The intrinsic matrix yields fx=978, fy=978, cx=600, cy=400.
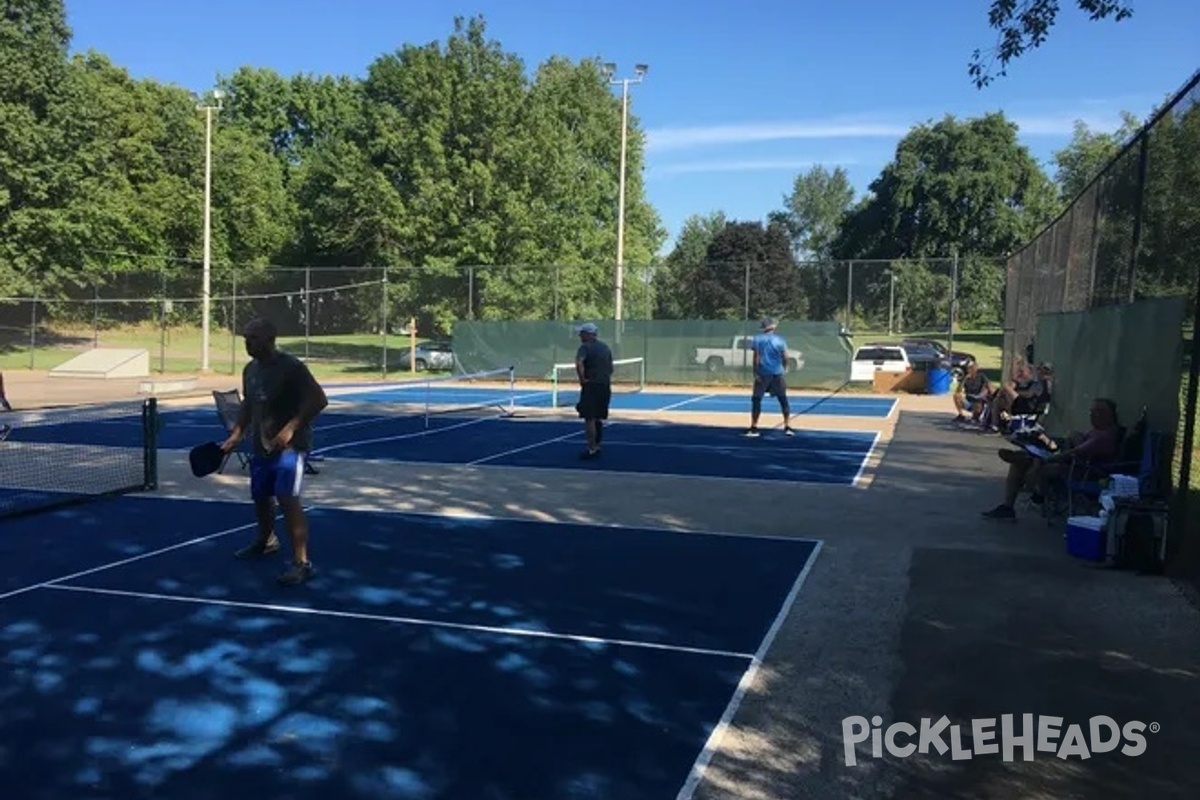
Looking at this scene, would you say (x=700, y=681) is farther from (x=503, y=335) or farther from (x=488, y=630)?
(x=503, y=335)

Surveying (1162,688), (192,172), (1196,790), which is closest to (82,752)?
(1196,790)

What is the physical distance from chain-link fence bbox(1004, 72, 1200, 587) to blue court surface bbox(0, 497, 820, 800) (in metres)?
2.77

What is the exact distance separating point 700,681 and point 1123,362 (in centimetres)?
616

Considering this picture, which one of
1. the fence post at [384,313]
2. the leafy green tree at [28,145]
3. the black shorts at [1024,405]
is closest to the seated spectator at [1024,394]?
the black shorts at [1024,405]

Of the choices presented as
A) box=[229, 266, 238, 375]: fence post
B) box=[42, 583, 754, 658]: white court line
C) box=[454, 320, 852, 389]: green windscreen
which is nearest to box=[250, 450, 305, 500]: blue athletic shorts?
box=[42, 583, 754, 658]: white court line

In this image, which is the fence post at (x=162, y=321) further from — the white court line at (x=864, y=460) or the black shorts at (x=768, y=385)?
the white court line at (x=864, y=460)

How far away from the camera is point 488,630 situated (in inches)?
223

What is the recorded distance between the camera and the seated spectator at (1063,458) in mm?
7895

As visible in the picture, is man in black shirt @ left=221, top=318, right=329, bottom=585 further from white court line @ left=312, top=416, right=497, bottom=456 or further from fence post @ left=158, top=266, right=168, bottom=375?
fence post @ left=158, top=266, right=168, bottom=375

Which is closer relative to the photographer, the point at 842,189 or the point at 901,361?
the point at 901,361

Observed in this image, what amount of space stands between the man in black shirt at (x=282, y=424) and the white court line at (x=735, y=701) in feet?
10.4

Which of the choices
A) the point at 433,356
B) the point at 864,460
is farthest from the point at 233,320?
the point at 864,460

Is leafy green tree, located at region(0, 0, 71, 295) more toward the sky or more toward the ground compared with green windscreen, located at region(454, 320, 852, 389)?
more toward the sky

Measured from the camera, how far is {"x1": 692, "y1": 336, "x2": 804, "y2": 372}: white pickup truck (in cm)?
2931
